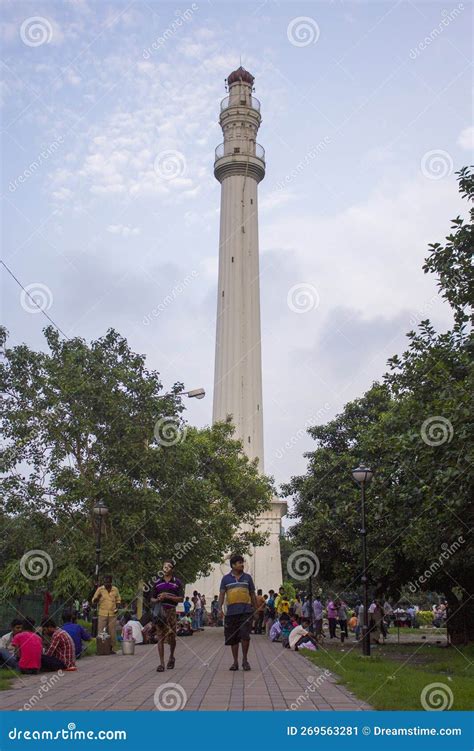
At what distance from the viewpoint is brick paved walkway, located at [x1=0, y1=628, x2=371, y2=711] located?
8.30 m

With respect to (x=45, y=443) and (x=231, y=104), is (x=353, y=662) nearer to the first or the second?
(x=45, y=443)

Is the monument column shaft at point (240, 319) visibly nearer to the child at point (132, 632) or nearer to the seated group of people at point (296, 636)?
the seated group of people at point (296, 636)

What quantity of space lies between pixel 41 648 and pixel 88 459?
41.7 feet

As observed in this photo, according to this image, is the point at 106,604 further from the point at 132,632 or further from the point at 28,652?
the point at 28,652

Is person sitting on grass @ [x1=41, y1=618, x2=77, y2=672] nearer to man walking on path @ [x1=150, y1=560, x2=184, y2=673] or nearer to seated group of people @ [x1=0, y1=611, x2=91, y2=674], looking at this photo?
seated group of people @ [x1=0, y1=611, x2=91, y2=674]

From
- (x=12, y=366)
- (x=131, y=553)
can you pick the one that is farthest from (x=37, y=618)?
(x=12, y=366)

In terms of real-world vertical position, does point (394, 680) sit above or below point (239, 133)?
below

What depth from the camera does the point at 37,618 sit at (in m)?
20.0

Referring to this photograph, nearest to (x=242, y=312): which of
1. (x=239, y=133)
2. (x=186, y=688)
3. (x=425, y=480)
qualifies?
(x=239, y=133)

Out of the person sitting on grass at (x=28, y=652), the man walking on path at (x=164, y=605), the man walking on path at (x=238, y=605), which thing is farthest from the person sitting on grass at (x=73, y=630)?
the man walking on path at (x=238, y=605)

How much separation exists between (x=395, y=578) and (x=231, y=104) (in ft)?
122

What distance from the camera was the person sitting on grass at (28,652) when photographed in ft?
38.8

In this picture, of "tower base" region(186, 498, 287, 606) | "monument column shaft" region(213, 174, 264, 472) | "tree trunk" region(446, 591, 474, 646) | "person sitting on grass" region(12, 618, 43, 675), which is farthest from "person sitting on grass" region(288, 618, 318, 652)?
"monument column shaft" region(213, 174, 264, 472)

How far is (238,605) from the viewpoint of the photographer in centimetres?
1212
